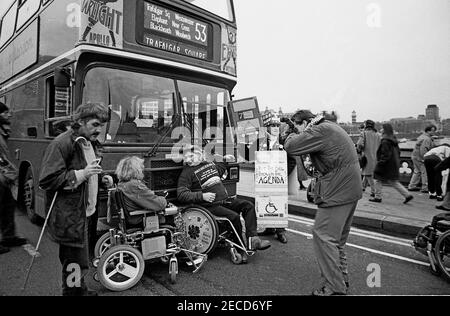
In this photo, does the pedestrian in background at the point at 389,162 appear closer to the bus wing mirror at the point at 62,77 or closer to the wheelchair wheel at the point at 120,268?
the wheelchair wheel at the point at 120,268

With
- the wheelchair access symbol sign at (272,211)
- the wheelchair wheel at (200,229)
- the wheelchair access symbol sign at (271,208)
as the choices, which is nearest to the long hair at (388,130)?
the wheelchair access symbol sign at (272,211)

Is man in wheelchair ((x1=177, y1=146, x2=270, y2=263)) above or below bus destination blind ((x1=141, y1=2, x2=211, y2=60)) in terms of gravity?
below

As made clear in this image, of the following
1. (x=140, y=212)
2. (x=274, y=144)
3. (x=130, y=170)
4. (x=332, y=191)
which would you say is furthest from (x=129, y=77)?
(x=332, y=191)

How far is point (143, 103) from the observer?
418 cm

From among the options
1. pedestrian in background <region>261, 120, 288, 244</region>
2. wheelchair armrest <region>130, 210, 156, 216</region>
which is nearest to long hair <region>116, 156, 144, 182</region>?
Answer: wheelchair armrest <region>130, 210, 156, 216</region>

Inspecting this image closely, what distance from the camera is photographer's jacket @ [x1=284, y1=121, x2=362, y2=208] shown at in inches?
115

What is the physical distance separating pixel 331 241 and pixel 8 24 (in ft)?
27.4

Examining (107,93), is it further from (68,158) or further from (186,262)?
(186,262)

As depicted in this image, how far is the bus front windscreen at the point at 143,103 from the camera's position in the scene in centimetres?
393

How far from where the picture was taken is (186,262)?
3.65 m

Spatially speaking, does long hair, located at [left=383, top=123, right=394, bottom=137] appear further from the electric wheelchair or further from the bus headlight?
the electric wheelchair

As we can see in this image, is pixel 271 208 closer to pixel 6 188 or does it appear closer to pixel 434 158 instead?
pixel 6 188

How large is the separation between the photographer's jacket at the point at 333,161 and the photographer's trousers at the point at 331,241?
0.29ft

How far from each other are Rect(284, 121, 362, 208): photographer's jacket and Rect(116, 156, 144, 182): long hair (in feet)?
5.56
